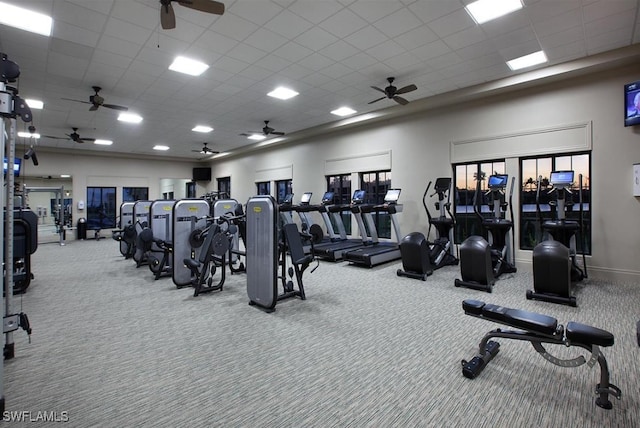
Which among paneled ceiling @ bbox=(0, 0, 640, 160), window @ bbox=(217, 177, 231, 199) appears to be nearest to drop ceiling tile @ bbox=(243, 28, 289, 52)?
paneled ceiling @ bbox=(0, 0, 640, 160)

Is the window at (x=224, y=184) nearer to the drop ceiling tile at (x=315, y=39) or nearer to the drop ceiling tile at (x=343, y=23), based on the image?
the drop ceiling tile at (x=315, y=39)

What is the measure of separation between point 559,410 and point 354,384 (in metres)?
1.31

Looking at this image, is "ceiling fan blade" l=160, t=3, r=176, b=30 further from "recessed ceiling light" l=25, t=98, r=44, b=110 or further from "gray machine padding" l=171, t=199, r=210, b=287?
"recessed ceiling light" l=25, t=98, r=44, b=110

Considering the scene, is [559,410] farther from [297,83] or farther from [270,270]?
[297,83]

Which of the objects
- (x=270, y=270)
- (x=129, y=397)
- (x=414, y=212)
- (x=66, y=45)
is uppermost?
(x=66, y=45)

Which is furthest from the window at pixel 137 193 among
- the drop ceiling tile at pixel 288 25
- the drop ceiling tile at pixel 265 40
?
the drop ceiling tile at pixel 288 25

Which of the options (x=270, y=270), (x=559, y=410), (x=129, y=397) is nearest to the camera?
(x=559, y=410)

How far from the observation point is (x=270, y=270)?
12.0 ft

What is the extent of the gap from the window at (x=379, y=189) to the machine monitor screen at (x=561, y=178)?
4.09 metres

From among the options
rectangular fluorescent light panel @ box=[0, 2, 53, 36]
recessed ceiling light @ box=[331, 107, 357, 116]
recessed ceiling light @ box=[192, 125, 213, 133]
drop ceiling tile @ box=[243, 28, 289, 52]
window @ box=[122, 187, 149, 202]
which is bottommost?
window @ box=[122, 187, 149, 202]

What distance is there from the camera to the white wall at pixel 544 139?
514 centimetres

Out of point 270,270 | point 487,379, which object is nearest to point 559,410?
point 487,379

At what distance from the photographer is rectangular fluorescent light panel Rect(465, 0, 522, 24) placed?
3.78 m

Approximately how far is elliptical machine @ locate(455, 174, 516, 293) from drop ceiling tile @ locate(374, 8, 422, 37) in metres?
3.05
